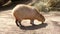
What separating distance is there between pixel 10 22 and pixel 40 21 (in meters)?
1.34

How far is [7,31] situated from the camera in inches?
297

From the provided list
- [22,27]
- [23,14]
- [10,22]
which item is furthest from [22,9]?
[10,22]

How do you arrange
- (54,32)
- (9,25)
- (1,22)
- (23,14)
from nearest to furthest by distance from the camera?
(54,32) → (23,14) → (9,25) → (1,22)

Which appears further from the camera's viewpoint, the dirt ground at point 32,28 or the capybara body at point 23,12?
the capybara body at point 23,12

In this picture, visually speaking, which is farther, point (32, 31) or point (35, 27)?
point (35, 27)

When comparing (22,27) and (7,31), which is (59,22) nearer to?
(22,27)

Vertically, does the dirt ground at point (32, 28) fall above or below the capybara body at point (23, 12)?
below

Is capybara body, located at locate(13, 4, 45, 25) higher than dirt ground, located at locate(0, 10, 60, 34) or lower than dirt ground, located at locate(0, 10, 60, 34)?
higher

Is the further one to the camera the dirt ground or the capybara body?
the capybara body

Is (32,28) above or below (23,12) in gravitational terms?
below

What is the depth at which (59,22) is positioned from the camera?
8.60m

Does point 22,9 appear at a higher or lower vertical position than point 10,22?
higher

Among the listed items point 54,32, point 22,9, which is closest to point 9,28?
point 22,9

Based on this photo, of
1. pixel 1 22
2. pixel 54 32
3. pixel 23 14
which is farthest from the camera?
pixel 1 22
